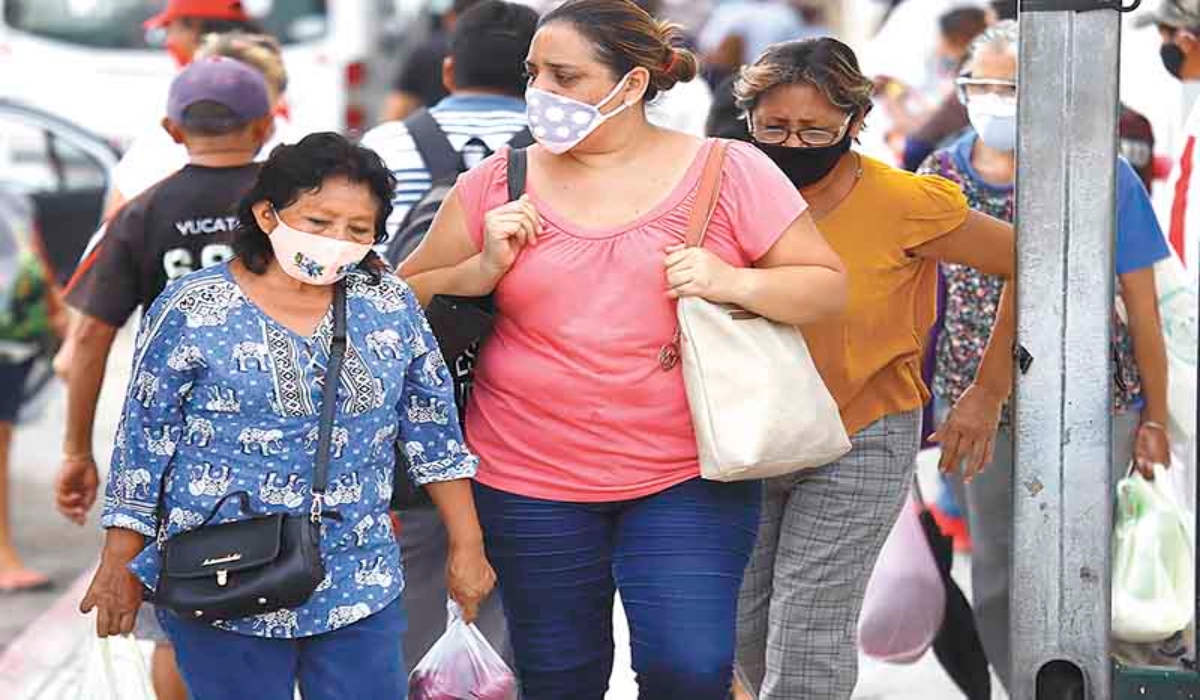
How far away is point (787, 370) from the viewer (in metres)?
4.25

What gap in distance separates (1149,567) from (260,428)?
2.33 m

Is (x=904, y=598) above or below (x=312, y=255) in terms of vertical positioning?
below

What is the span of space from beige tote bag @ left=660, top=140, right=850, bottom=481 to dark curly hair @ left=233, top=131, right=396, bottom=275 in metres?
0.57

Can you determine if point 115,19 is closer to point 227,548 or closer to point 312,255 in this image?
point 312,255

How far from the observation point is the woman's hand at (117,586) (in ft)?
13.7

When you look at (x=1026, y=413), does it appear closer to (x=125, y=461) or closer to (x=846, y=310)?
(x=846, y=310)

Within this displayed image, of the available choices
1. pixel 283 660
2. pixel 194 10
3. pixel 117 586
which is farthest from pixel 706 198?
pixel 194 10

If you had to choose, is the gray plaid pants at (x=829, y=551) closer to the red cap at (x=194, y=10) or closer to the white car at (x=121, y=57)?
the red cap at (x=194, y=10)

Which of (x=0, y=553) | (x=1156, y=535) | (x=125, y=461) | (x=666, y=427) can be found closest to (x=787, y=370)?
(x=666, y=427)

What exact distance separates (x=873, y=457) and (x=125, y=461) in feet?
5.09

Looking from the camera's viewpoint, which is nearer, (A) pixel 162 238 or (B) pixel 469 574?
(B) pixel 469 574

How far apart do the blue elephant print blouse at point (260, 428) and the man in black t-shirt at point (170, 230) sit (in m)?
1.07

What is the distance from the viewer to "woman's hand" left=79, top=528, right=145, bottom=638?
4.18 metres

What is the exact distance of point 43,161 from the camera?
478 inches
